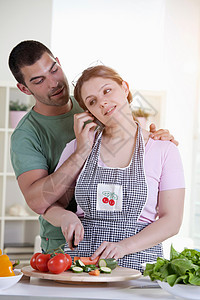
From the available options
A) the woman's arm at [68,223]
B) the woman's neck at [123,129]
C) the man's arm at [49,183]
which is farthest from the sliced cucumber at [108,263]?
the woman's neck at [123,129]

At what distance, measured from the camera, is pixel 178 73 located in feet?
15.1

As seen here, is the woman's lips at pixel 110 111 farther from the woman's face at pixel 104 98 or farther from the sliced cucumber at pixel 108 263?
the sliced cucumber at pixel 108 263

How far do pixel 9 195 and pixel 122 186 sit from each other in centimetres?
275

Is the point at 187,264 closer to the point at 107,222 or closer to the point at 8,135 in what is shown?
the point at 107,222

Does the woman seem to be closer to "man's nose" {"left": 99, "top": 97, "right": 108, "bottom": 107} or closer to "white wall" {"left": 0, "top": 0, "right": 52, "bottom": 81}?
"man's nose" {"left": 99, "top": 97, "right": 108, "bottom": 107}

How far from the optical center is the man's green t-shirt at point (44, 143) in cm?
193

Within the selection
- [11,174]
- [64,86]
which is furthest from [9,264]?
[11,174]

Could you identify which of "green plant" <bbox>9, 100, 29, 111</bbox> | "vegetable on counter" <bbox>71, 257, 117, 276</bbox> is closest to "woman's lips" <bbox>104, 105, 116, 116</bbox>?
"vegetable on counter" <bbox>71, 257, 117, 276</bbox>

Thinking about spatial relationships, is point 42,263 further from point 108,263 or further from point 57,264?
point 108,263

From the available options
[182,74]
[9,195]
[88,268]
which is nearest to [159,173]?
[88,268]


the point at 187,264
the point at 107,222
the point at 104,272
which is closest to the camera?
the point at 187,264

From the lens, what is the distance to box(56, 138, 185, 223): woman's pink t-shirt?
167cm

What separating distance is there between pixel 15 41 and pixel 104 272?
345cm

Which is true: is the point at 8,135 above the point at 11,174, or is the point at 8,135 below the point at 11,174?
above
